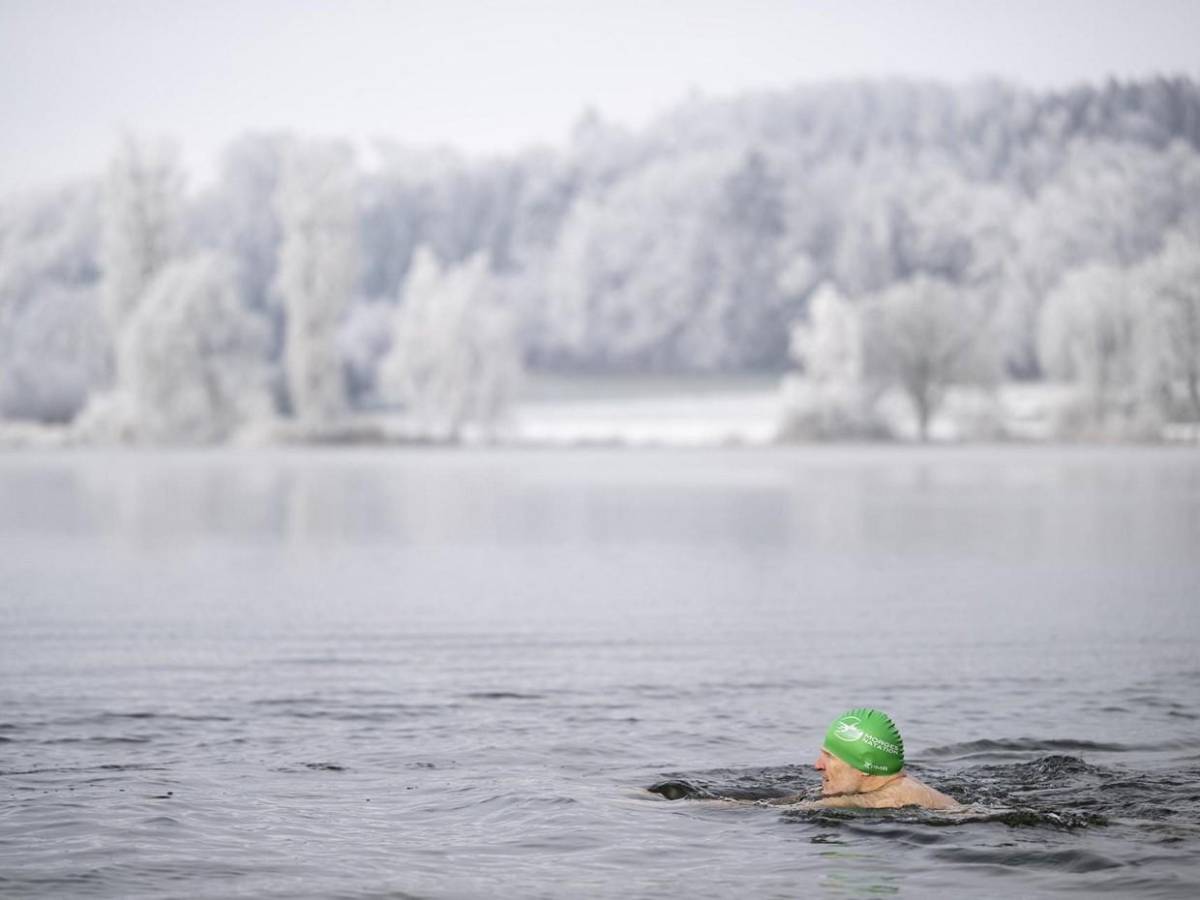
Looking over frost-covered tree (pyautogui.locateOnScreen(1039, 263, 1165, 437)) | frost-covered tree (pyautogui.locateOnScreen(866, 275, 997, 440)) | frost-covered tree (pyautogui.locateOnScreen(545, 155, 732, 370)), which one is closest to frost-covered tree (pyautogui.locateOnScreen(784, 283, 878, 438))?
frost-covered tree (pyautogui.locateOnScreen(866, 275, 997, 440))

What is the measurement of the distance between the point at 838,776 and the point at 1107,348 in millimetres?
49527

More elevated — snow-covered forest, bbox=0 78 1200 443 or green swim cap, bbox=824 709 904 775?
snow-covered forest, bbox=0 78 1200 443

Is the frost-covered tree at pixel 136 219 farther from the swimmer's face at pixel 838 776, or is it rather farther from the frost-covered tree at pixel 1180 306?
the swimmer's face at pixel 838 776

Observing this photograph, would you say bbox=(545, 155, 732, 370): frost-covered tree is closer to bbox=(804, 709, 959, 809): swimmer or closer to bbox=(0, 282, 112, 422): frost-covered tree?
bbox=(0, 282, 112, 422): frost-covered tree

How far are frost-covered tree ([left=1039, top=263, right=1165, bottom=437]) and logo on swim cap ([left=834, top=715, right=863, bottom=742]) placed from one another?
45.7 meters

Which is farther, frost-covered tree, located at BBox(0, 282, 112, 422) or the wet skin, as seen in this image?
frost-covered tree, located at BBox(0, 282, 112, 422)

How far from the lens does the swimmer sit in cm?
678

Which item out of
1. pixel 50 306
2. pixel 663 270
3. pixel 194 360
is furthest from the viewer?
pixel 663 270

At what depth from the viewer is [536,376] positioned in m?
72.8

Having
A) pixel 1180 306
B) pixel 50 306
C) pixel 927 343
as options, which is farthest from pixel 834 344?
pixel 50 306

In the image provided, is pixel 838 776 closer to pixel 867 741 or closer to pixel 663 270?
pixel 867 741

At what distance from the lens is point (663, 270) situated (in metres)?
75.2

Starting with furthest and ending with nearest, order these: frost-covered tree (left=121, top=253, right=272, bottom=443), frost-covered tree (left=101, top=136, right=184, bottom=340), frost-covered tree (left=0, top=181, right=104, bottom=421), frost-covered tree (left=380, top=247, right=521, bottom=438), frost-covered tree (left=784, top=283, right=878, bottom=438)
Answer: frost-covered tree (left=0, top=181, right=104, bottom=421), frost-covered tree (left=101, top=136, right=184, bottom=340), frost-covered tree (left=380, top=247, right=521, bottom=438), frost-covered tree (left=784, top=283, right=878, bottom=438), frost-covered tree (left=121, top=253, right=272, bottom=443)

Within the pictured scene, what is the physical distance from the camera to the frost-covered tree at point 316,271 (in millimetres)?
61750
